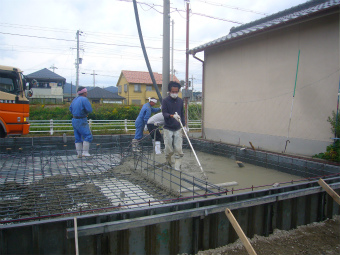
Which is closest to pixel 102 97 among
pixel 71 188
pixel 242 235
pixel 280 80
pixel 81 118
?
pixel 81 118

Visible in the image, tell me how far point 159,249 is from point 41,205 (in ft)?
4.99

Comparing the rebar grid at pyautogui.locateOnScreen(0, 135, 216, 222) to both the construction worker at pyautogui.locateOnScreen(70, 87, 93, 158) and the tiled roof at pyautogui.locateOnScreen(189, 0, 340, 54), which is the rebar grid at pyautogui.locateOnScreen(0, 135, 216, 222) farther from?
the tiled roof at pyautogui.locateOnScreen(189, 0, 340, 54)

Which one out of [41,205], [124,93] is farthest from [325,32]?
[124,93]

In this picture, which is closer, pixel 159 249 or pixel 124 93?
pixel 159 249

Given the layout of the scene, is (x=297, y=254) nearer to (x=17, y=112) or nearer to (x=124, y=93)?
(x=17, y=112)

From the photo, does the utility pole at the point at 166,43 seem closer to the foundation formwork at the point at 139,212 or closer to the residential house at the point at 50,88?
the foundation formwork at the point at 139,212

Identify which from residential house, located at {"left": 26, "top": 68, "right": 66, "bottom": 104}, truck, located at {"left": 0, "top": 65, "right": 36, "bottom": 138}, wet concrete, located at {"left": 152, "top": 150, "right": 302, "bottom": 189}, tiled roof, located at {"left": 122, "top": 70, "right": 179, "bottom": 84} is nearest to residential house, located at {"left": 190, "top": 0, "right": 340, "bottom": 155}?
wet concrete, located at {"left": 152, "top": 150, "right": 302, "bottom": 189}

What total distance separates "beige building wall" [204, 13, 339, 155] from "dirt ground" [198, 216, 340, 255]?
376 centimetres

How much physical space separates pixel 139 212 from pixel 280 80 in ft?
21.0

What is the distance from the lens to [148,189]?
384 cm

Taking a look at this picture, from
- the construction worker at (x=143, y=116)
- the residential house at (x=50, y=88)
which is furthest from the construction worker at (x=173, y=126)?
the residential house at (x=50, y=88)

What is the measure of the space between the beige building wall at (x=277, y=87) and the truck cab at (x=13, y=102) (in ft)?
20.6

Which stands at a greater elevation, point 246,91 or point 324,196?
point 246,91

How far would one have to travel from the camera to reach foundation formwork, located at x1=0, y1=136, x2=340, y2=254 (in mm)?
2221
